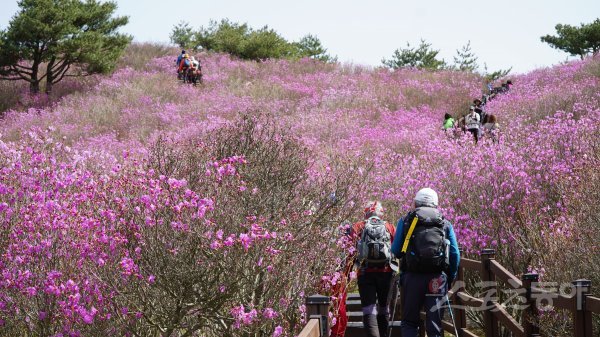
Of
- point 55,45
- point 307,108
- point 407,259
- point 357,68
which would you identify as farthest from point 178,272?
point 357,68

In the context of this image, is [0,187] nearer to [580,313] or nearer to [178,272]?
[178,272]

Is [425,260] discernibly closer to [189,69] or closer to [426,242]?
[426,242]

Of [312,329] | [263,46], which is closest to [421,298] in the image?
[312,329]

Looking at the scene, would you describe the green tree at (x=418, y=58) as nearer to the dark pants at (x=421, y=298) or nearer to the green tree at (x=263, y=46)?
the green tree at (x=263, y=46)

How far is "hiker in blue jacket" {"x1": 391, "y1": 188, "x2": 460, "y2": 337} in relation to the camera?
6715mm

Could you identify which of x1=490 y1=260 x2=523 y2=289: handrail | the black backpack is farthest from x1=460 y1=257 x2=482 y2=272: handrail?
the black backpack

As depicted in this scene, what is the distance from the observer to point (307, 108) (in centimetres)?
2869

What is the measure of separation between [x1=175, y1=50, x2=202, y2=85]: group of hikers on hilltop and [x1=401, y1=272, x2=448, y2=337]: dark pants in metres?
28.2

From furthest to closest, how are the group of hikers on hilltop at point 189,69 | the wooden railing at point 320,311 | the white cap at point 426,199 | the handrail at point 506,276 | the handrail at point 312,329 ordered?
the group of hikers on hilltop at point 189,69 < the handrail at point 506,276 < the white cap at point 426,199 < the wooden railing at point 320,311 < the handrail at point 312,329

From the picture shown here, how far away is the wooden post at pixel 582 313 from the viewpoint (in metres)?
6.41

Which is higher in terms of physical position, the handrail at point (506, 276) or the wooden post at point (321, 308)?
the wooden post at point (321, 308)

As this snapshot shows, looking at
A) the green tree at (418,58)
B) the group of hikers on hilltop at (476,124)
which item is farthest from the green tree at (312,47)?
the group of hikers on hilltop at (476,124)

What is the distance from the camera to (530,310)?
24.8 ft

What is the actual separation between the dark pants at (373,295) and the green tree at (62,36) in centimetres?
2650
